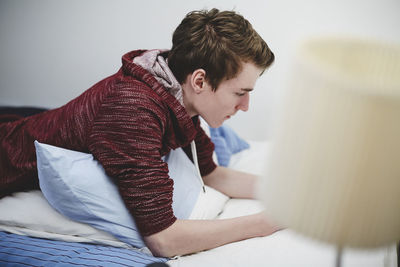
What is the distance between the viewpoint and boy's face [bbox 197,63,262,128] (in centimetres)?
112

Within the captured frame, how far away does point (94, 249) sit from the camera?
103 centimetres

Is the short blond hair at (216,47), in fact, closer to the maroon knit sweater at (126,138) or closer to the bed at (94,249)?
the maroon knit sweater at (126,138)

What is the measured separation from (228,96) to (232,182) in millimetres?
414

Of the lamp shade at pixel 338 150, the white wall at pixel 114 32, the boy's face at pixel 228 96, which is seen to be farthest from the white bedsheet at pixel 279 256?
the white wall at pixel 114 32

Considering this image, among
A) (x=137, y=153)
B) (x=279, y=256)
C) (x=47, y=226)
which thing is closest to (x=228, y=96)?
(x=137, y=153)

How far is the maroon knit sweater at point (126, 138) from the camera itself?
101 cm

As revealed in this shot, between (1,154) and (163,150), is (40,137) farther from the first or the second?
(163,150)

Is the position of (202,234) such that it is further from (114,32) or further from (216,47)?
(114,32)

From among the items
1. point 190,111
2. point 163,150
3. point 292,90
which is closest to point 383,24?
point 190,111

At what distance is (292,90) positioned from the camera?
519mm

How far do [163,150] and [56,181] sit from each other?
0.32 m

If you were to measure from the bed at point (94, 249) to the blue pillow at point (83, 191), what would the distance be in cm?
4

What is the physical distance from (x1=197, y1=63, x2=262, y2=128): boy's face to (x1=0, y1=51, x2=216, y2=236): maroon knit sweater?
0.28 feet

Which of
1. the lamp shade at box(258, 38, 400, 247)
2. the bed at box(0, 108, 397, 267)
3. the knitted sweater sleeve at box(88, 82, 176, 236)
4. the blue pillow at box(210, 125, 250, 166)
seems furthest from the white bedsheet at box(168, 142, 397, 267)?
the blue pillow at box(210, 125, 250, 166)
